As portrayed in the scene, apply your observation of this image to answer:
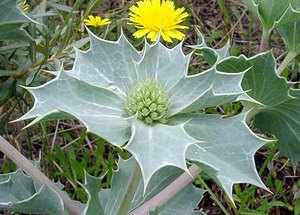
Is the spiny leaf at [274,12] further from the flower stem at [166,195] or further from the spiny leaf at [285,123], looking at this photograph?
the flower stem at [166,195]

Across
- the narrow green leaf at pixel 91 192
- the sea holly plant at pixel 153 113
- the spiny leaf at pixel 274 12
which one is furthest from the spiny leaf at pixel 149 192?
the spiny leaf at pixel 274 12

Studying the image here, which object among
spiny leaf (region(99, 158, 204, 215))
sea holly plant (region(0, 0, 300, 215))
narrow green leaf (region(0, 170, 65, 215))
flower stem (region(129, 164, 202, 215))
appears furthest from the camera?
spiny leaf (region(99, 158, 204, 215))

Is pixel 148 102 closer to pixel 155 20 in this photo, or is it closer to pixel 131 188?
pixel 131 188

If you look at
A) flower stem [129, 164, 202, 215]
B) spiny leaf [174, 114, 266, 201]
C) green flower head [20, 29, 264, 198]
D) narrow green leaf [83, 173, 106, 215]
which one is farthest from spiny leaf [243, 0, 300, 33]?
narrow green leaf [83, 173, 106, 215]

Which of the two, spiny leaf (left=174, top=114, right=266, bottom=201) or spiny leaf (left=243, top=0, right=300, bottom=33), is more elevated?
spiny leaf (left=243, top=0, right=300, bottom=33)

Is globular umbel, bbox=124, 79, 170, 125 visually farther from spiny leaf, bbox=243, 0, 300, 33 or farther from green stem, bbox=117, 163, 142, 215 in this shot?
spiny leaf, bbox=243, 0, 300, 33

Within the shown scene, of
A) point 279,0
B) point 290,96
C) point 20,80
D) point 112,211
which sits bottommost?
point 112,211

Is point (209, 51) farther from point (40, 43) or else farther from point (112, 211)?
point (40, 43)

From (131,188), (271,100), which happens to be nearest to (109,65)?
(131,188)

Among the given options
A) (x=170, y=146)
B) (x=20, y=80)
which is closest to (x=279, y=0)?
(x=170, y=146)
